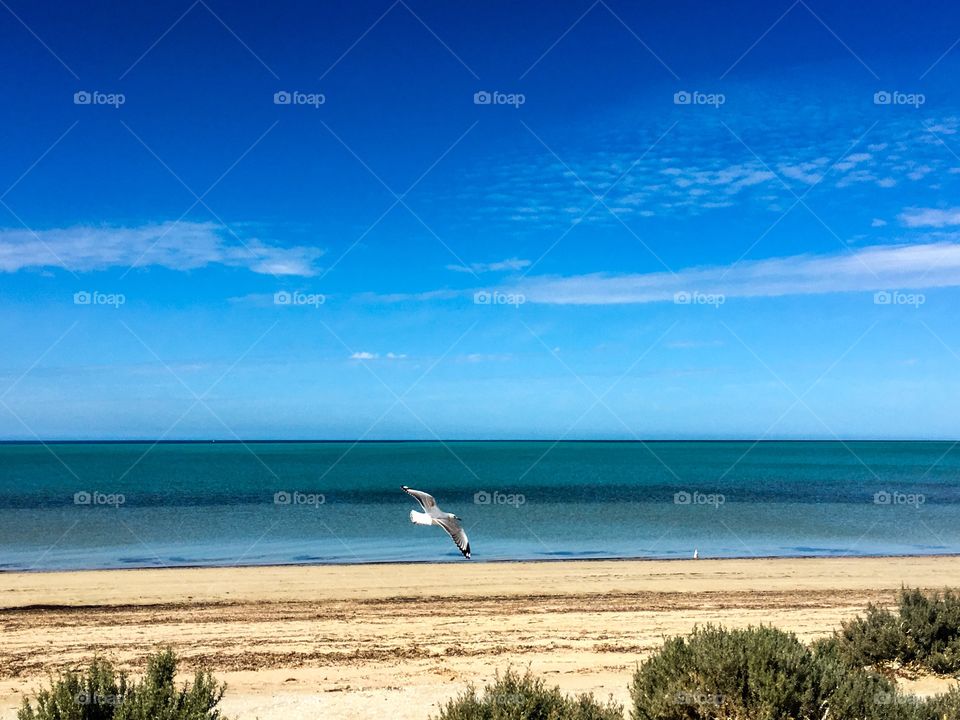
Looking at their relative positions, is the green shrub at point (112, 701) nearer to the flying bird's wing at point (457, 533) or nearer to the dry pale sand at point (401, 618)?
the dry pale sand at point (401, 618)

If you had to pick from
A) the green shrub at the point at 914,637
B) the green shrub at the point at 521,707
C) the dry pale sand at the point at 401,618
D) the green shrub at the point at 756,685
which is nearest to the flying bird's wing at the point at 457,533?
the dry pale sand at the point at 401,618

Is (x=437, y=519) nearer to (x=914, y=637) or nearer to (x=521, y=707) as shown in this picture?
(x=521, y=707)

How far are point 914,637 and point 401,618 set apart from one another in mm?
10686

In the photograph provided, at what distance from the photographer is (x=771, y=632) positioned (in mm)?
9016

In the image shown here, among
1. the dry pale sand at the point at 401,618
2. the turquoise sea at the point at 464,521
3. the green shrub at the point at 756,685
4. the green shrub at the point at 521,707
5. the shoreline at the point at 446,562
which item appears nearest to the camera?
the green shrub at the point at 521,707

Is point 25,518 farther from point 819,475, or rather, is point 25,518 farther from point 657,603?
point 819,475

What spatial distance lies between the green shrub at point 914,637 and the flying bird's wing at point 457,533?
6.03 meters

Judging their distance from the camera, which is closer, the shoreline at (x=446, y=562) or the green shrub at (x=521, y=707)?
the green shrub at (x=521, y=707)

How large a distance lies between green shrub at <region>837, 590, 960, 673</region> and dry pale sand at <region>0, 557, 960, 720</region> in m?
0.59

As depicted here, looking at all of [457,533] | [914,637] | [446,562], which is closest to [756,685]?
[457,533]

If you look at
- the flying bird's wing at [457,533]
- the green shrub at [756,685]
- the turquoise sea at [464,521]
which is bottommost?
the green shrub at [756,685]

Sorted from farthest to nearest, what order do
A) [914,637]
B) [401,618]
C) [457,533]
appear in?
[401,618], [914,637], [457,533]

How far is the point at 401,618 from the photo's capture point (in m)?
18.9

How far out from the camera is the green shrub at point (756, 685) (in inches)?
316
